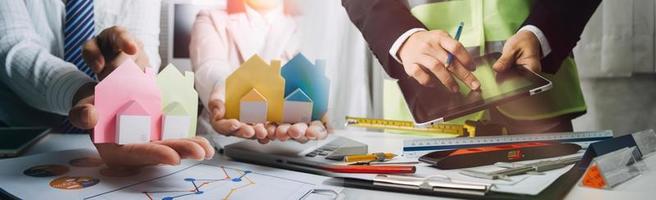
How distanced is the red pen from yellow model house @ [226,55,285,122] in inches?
6.3

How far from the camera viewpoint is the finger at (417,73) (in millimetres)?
678

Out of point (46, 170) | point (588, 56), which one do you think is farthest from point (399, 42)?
point (46, 170)

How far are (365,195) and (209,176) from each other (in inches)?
7.0

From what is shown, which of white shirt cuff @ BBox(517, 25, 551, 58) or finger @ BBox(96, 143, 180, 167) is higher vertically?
white shirt cuff @ BBox(517, 25, 551, 58)

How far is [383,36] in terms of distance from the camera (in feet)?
2.33

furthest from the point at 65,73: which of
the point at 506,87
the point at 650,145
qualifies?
the point at 650,145

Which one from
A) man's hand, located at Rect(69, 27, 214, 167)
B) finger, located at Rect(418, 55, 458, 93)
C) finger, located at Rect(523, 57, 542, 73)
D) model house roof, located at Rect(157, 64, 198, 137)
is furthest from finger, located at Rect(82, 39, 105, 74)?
finger, located at Rect(523, 57, 542, 73)

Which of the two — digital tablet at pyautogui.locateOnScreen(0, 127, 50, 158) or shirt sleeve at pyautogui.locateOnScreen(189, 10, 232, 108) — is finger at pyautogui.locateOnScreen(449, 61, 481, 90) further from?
digital tablet at pyautogui.locateOnScreen(0, 127, 50, 158)

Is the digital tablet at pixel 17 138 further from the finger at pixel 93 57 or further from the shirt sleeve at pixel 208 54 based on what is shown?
the shirt sleeve at pixel 208 54

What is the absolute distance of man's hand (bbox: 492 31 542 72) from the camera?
654 millimetres

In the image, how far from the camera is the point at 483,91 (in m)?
0.66

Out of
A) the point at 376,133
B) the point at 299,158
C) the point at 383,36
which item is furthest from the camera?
the point at 376,133

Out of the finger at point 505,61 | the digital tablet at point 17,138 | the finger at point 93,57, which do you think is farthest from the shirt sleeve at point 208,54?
the finger at point 505,61

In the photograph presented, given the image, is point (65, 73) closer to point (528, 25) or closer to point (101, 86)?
point (101, 86)
